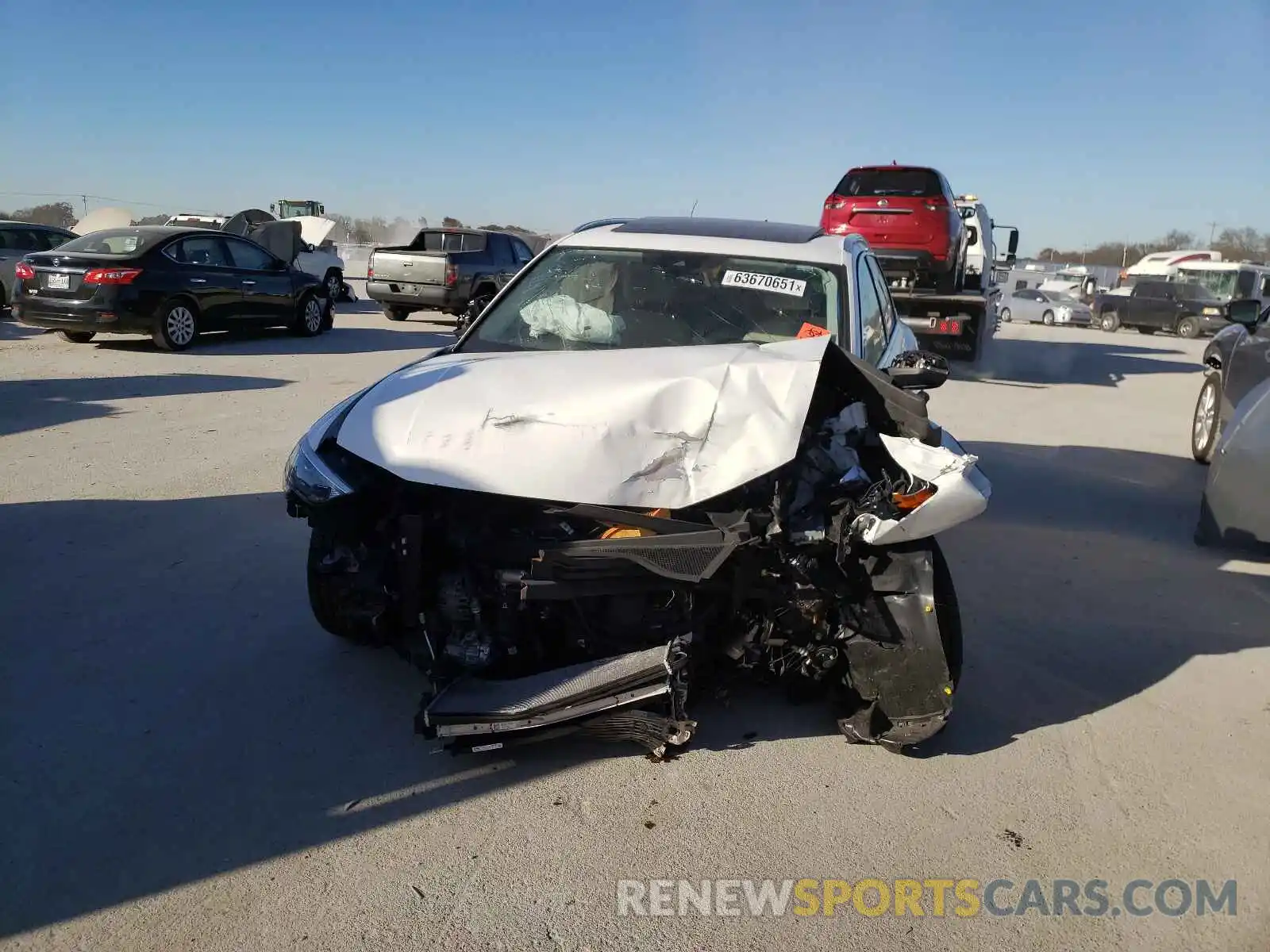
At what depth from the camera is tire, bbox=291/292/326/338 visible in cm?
1438

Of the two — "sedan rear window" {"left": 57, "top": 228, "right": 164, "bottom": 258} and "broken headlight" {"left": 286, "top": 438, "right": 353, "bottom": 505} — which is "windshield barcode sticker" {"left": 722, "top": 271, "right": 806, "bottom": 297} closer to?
"broken headlight" {"left": 286, "top": 438, "right": 353, "bottom": 505}

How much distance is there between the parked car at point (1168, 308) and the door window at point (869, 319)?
28377mm

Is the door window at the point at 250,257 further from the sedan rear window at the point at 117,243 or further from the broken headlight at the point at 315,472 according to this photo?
the broken headlight at the point at 315,472

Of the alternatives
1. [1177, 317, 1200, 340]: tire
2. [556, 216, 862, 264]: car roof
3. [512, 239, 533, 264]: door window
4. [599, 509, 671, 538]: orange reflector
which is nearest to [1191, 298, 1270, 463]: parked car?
[556, 216, 862, 264]: car roof

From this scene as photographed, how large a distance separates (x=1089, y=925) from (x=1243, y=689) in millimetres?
2057

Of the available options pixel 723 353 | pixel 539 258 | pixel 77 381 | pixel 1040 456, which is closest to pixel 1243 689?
pixel 723 353

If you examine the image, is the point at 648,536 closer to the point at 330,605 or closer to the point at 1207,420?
the point at 330,605

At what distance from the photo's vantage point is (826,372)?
3.44 metres

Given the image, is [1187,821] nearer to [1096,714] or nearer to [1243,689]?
[1096,714]

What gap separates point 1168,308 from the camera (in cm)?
2953

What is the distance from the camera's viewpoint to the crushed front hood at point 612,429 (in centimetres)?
312

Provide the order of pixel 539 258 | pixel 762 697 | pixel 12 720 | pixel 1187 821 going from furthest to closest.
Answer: pixel 539 258
pixel 762 697
pixel 12 720
pixel 1187 821

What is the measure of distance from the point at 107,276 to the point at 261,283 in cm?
235

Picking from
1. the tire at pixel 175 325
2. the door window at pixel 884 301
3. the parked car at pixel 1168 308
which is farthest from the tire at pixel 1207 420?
the parked car at pixel 1168 308
